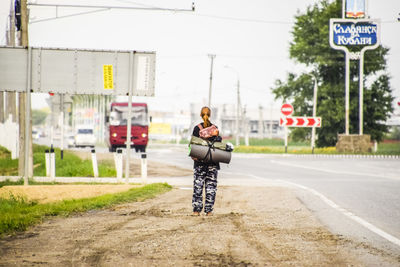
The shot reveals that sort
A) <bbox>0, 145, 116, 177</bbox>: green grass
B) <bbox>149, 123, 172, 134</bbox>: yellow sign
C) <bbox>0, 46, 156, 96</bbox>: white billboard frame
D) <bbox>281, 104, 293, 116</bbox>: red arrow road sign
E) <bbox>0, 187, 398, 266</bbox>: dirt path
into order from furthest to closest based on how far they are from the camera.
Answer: <bbox>149, 123, 172, 134</bbox>: yellow sign → <bbox>281, 104, 293, 116</bbox>: red arrow road sign → <bbox>0, 145, 116, 177</bbox>: green grass → <bbox>0, 46, 156, 96</bbox>: white billboard frame → <bbox>0, 187, 398, 266</bbox>: dirt path

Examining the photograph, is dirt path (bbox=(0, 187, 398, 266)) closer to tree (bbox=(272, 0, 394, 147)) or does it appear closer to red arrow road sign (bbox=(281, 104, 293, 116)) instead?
red arrow road sign (bbox=(281, 104, 293, 116))

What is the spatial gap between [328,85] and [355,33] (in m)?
7.33

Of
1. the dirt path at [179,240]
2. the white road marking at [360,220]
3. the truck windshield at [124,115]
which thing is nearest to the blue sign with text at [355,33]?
the truck windshield at [124,115]

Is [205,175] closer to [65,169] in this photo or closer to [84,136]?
[65,169]

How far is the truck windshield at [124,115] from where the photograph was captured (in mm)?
39156

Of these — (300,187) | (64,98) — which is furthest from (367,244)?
(64,98)

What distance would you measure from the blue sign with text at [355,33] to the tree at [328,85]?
6482 mm

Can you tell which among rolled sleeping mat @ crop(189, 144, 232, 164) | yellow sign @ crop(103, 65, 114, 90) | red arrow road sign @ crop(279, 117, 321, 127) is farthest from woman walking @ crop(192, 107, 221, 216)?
red arrow road sign @ crop(279, 117, 321, 127)

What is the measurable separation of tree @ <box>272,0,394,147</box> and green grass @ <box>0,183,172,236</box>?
38086 millimetres

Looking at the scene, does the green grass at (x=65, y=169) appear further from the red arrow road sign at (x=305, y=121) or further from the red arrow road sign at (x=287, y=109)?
the red arrow road sign at (x=305, y=121)

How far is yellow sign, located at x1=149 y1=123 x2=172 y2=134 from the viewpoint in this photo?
107113 mm

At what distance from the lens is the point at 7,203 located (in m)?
11.2

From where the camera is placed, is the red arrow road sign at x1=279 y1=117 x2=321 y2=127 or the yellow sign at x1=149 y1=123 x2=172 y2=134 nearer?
the red arrow road sign at x1=279 y1=117 x2=321 y2=127

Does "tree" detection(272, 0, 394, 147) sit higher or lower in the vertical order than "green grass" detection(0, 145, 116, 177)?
higher
